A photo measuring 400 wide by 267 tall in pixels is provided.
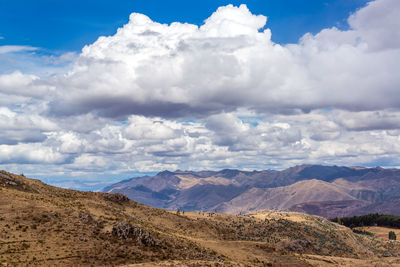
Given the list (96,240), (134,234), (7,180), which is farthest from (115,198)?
(96,240)

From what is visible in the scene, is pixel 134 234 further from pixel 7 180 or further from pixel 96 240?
pixel 7 180

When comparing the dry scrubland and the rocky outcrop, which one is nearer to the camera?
the dry scrubland

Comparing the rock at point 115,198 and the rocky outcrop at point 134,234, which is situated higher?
the rock at point 115,198

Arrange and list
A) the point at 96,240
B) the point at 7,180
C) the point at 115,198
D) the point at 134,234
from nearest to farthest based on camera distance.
Answer: 1. the point at 96,240
2. the point at 134,234
3. the point at 7,180
4. the point at 115,198

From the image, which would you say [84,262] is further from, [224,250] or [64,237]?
[224,250]

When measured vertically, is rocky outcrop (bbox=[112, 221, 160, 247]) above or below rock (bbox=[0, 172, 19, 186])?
below

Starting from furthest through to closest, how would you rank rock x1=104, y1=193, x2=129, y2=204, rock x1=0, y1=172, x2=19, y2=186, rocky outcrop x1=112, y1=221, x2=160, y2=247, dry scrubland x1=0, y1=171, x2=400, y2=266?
rock x1=104, y1=193, x2=129, y2=204
rock x1=0, y1=172, x2=19, y2=186
rocky outcrop x1=112, y1=221, x2=160, y2=247
dry scrubland x1=0, y1=171, x2=400, y2=266

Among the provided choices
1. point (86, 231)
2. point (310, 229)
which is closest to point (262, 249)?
point (86, 231)

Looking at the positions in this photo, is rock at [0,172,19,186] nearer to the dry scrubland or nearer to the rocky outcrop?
the dry scrubland

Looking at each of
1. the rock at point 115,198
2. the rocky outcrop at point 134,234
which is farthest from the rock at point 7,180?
the rocky outcrop at point 134,234

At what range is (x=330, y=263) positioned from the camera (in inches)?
3573

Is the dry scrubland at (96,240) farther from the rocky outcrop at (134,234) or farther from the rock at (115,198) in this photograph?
the rock at (115,198)

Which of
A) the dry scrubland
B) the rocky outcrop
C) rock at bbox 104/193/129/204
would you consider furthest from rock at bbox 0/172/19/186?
the rocky outcrop

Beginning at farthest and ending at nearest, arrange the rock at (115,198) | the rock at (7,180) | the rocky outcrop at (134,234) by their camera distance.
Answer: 1. the rock at (115,198)
2. the rock at (7,180)
3. the rocky outcrop at (134,234)
